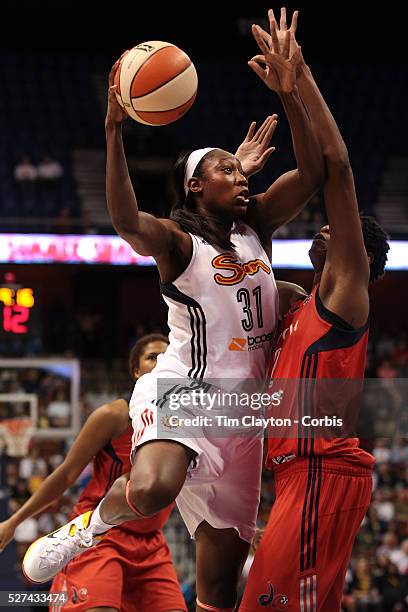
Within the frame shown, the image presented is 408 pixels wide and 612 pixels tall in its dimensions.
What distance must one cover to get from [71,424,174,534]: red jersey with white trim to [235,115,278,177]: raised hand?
1.56 meters

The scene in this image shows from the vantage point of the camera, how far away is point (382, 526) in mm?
11344

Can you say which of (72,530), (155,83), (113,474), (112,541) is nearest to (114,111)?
(155,83)

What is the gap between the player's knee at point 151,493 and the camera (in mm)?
3798

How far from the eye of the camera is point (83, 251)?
1573 centimetres

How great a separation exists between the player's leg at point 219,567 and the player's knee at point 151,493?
63 cm

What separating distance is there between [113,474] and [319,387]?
5.37 feet

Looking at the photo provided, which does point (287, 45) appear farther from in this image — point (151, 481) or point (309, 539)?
point (309, 539)

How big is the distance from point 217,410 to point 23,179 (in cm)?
1487

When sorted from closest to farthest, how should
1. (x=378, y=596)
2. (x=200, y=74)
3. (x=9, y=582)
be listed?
1. (x=9, y=582)
2. (x=378, y=596)
3. (x=200, y=74)

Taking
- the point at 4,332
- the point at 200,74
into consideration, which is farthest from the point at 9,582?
the point at 200,74

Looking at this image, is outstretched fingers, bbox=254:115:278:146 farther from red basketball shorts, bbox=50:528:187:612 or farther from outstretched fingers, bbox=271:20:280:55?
red basketball shorts, bbox=50:528:187:612

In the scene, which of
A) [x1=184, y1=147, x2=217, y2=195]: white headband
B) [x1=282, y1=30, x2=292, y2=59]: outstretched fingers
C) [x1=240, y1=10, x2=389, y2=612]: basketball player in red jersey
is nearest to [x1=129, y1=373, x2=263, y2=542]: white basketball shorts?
[x1=240, y1=10, x2=389, y2=612]: basketball player in red jersey

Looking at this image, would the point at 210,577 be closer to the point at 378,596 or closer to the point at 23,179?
the point at 378,596

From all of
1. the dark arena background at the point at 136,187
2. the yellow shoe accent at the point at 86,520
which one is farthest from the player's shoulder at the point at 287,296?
the dark arena background at the point at 136,187
